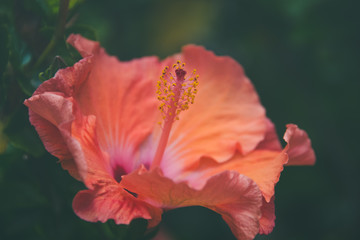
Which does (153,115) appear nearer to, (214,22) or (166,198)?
(166,198)

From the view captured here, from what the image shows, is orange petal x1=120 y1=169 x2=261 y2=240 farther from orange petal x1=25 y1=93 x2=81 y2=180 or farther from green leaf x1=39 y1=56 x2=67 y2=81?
green leaf x1=39 y1=56 x2=67 y2=81

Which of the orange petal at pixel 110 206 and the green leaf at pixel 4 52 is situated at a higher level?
the green leaf at pixel 4 52

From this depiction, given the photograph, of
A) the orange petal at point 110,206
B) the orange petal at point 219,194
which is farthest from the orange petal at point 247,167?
the orange petal at point 110,206

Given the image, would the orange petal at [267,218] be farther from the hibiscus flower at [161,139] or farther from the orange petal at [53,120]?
the orange petal at [53,120]

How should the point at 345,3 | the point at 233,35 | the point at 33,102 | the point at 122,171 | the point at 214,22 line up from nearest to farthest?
1. the point at 33,102
2. the point at 122,171
3. the point at 345,3
4. the point at 233,35
5. the point at 214,22

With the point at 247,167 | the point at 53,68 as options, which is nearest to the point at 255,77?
the point at 247,167

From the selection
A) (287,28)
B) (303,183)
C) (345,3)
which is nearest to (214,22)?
(287,28)

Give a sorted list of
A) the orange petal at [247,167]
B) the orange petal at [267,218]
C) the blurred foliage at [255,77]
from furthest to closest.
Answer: the blurred foliage at [255,77] < the orange petal at [247,167] < the orange petal at [267,218]

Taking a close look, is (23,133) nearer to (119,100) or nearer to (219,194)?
(119,100)
